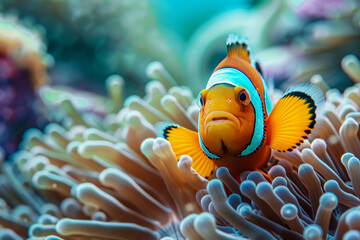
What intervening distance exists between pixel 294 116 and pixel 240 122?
0.18 m

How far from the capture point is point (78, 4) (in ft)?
9.67

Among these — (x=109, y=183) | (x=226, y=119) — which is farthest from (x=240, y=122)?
(x=109, y=183)

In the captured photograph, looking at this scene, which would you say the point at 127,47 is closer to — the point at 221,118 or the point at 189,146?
the point at 189,146

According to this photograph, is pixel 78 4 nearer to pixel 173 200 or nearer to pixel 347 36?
pixel 347 36

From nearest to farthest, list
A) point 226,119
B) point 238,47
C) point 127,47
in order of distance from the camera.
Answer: point 226,119, point 238,47, point 127,47

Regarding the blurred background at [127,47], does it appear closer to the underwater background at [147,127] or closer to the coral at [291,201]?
the underwater background at [147,127]

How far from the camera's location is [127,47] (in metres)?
3.21

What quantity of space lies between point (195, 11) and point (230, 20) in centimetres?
147

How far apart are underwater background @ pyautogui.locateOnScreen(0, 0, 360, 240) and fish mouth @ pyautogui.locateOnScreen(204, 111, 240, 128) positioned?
143 millimetres

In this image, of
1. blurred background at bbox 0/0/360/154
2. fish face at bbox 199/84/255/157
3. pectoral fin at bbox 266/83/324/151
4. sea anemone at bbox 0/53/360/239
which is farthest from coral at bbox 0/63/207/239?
blurred background at bbox 0/0/360/154

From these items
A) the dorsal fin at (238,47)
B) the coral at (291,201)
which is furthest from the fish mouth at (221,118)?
the dorsal fin at (238,47)

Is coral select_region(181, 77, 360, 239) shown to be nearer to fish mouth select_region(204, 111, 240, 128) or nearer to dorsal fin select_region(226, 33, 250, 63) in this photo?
fish mouth select_region(204, 111, 240, 128)

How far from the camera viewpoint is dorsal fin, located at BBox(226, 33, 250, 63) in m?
1.08

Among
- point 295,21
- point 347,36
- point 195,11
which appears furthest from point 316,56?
point 195,11
